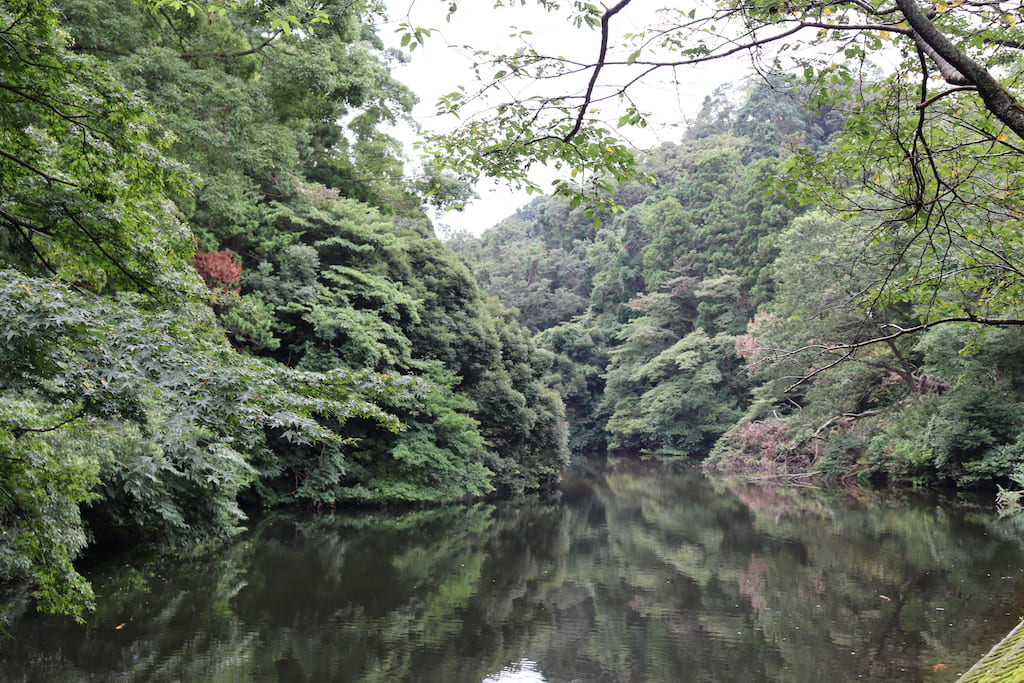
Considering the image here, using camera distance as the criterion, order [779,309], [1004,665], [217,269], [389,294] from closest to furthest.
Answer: [1004,665]
[217,269]
[389,294]
[779,309]

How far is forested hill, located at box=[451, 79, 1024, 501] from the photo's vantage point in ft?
14.0

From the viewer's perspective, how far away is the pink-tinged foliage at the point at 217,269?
12.7 meters

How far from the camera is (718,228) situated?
111 feet

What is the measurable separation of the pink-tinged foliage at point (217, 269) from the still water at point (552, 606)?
4.29m

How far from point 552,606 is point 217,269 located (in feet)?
27.7

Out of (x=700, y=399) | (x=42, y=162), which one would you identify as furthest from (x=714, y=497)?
(x=42, y=162)

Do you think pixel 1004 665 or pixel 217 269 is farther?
pixel 217 269

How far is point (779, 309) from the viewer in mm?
23359

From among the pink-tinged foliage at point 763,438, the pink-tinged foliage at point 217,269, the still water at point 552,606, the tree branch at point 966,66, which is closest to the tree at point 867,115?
the tree branch at point 966,66

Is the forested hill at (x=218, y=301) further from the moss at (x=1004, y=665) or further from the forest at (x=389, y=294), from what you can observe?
the moss at (x=1004, y=665)

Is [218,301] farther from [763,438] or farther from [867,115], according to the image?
[763,438]

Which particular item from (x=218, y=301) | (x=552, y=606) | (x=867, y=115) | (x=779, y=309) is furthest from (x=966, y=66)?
(x=779, y=309)

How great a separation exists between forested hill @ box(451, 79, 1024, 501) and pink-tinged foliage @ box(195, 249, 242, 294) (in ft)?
23.9

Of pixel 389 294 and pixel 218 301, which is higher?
pixel 389 294
